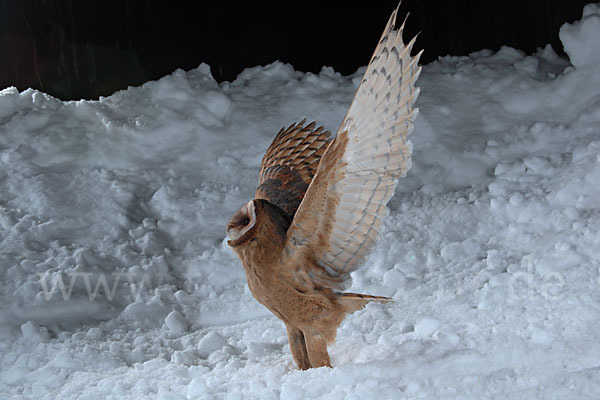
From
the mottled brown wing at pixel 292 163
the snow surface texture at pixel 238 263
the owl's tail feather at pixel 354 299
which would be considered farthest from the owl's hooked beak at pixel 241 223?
the snow surface texture at pixel 238 263

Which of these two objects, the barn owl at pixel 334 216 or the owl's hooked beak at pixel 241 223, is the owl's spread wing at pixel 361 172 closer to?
the barn owl at pixel 334 216

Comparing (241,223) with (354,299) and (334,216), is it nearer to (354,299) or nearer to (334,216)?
(334,216)

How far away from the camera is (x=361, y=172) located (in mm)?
2145

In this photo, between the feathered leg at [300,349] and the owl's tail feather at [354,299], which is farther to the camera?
the feathered leg at [300,349]

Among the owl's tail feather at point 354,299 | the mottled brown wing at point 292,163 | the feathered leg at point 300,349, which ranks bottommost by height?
the feathered leg at point 300,349

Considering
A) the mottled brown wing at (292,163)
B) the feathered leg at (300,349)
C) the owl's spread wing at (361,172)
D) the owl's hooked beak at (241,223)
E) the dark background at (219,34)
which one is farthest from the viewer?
the dark background at (219,34)

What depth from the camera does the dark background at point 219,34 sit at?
494cm

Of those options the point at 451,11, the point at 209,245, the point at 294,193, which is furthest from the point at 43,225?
the point at 451,11

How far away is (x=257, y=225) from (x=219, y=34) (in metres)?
3.36

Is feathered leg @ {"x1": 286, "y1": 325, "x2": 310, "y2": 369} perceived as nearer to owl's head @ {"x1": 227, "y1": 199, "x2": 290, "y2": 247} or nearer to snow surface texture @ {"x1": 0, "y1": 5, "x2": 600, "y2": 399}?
snow surface texture @ {"x1": 0, "y1": 5, "x2": 600, "y2": 399}

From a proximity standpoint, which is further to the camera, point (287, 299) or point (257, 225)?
point (287, 299)

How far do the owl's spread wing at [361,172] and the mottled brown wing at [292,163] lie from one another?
43 centimetres

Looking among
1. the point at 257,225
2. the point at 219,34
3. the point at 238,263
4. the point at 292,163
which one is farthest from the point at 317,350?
the point at 219,34

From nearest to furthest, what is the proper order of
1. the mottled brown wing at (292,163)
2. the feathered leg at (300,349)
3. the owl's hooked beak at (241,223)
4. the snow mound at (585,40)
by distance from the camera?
the owl's hooked beak at (241,223), the feathered leg at (300,349), the mottled brown wing at (292,163), the snow mound at (585,40)
